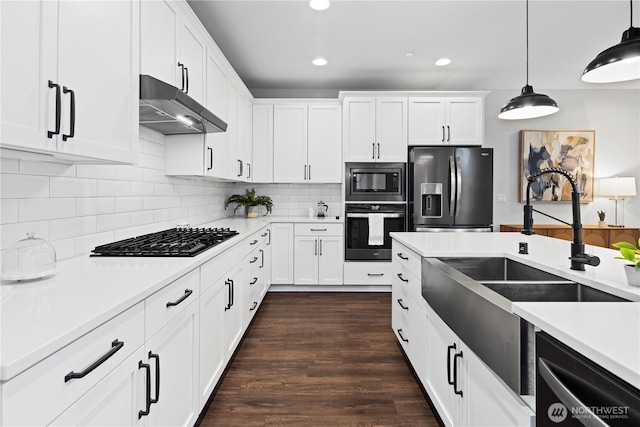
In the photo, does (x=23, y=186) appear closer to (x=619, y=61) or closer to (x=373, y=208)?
(x=619, y=61)

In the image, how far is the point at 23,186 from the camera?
141 centimetres

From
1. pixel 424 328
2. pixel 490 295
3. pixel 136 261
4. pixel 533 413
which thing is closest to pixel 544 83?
pixel 424 328

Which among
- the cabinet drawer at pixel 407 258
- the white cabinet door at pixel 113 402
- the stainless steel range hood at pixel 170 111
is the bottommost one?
the white cabinet door at pixel 113 402

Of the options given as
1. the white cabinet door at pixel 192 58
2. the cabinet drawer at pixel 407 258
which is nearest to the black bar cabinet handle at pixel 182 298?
the cabinet drawer at pixel 407 258

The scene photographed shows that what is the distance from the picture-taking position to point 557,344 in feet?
A: 2.63

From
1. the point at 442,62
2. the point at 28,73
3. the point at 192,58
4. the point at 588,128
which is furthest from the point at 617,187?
the point at 28,73

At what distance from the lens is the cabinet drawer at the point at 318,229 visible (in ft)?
14.3

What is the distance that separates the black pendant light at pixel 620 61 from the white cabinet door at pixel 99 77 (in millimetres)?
2072

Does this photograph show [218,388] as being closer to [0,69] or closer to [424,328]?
[424,328]

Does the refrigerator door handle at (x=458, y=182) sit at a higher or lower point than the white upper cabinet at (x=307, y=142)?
lower

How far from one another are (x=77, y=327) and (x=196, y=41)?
90.9 inches

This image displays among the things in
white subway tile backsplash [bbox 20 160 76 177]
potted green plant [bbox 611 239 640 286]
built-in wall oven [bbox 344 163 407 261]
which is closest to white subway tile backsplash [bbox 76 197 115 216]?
white subway tile backsplash [bbox 20 160 76 177]

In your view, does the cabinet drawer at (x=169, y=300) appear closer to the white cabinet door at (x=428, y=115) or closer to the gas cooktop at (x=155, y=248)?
the gas cooktop at (x=155, y=248)

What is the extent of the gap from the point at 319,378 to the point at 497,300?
1.54 metres
